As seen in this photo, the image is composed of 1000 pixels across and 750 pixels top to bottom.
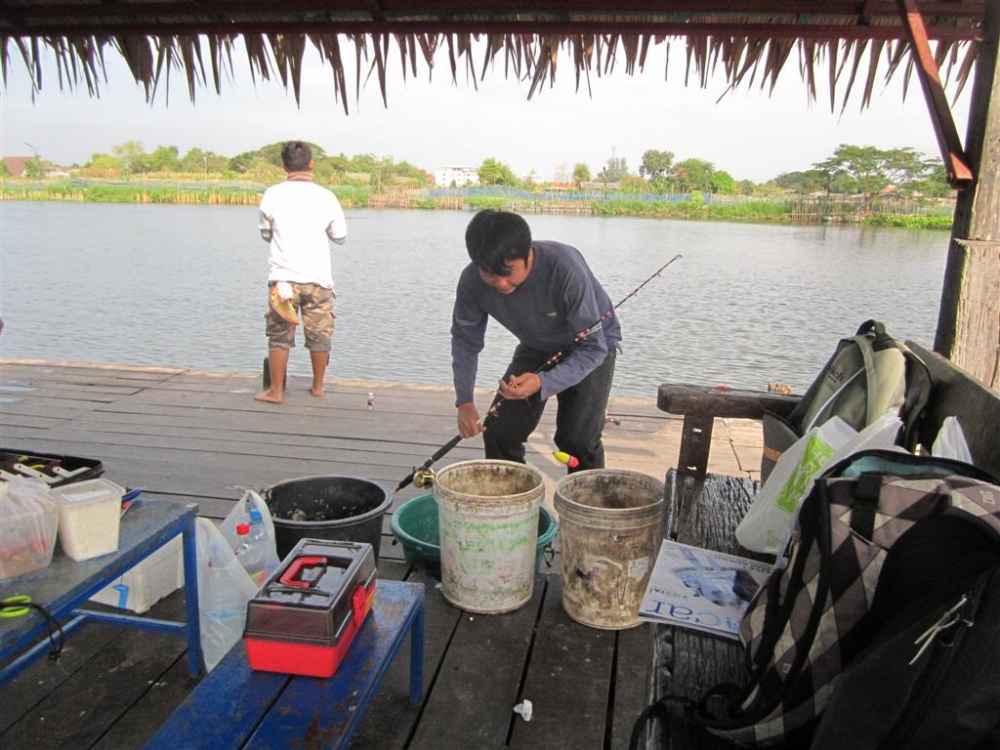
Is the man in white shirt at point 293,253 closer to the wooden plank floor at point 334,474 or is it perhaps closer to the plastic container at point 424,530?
the wooden plank floor at point 334,474

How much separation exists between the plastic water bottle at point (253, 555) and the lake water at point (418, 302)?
14.7 feet

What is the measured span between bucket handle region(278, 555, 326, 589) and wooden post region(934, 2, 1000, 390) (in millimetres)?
1841

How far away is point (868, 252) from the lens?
716 inches

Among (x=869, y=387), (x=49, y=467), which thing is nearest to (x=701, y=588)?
(x=869, y=387)

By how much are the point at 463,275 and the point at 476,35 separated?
1018 mm

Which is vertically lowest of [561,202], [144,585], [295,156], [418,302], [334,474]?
[418,302]

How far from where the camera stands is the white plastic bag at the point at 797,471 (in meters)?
1.59

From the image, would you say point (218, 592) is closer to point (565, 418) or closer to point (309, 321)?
point (565, 418)

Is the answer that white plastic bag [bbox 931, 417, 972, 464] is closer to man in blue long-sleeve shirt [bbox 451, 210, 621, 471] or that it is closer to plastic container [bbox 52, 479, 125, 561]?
man in blue long-sleeve shirt [bbox 451, 210, 621, 471]

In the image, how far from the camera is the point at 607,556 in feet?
7.28

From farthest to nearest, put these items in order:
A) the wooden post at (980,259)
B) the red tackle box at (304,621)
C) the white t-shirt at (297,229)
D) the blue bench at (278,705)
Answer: the white t-shirt at (297,229), the wooden post at (980,259), the red tackle box at (304,621), the blue bench at (278,705)

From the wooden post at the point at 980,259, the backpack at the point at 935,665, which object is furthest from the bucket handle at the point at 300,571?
the wooden post at the point at 980,259

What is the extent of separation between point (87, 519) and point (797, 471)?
1577 millimetres

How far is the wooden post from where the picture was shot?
212 centimetres
